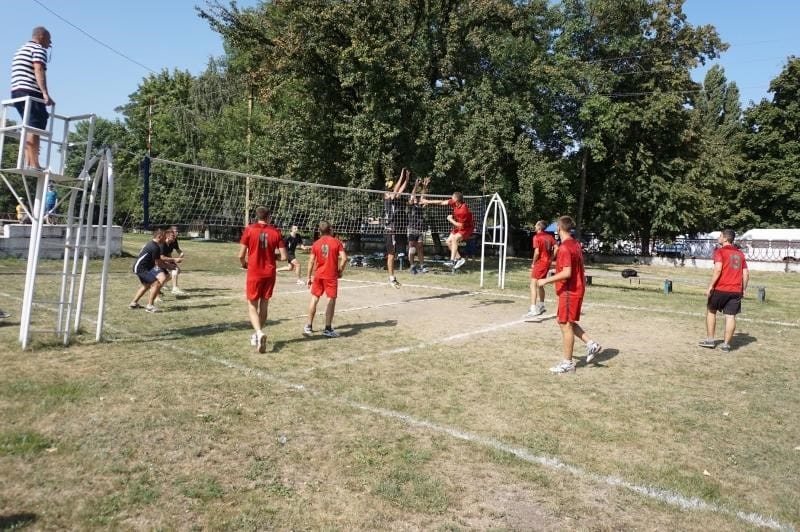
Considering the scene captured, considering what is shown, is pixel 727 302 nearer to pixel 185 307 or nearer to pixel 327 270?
pixel 327 270

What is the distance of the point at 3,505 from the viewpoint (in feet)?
12.2

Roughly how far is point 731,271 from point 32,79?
10407 millimetres

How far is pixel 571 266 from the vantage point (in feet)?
24.4

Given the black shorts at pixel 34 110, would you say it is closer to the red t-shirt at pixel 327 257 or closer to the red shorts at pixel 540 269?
the red t-shirt at pixel 327 257

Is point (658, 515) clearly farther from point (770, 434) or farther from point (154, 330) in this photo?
point (154, 330)

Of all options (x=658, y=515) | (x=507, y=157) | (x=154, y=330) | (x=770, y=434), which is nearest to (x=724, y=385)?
(x=770, y=434)

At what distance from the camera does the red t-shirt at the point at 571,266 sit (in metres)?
7.42

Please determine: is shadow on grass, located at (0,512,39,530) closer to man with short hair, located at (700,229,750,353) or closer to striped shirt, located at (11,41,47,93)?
striped shirt, located at (11,41,47,93)

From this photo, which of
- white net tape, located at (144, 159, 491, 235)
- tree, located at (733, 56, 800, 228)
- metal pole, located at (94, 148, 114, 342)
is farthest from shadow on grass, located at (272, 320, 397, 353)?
tree, located at (733, 56, 800, 228)

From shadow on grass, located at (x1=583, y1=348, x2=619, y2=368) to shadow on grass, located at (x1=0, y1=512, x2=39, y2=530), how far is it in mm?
6734

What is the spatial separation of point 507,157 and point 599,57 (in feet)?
34.6

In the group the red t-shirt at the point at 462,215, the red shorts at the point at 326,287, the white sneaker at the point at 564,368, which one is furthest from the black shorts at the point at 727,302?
the red shorts at the point at 326,287

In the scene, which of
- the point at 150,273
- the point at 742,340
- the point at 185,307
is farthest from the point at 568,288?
the point at 150,273

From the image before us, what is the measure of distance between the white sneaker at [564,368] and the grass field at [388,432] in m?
0.14
